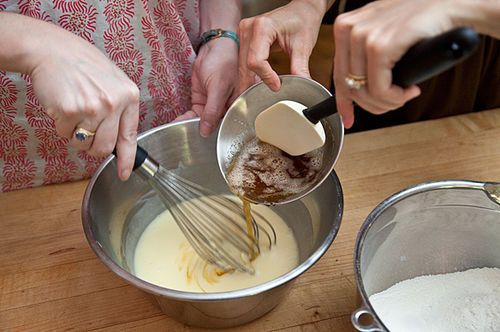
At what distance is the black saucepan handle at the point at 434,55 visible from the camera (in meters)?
0.51

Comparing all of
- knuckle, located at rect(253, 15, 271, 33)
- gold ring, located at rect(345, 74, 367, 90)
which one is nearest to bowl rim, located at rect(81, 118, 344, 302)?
gold ring, located at rect(345, 74, 367, 90)

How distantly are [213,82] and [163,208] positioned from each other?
26 centimetres

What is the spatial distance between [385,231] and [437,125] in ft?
1.46

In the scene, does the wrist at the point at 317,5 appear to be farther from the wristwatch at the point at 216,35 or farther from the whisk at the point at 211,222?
the whisk at the point at 211,222

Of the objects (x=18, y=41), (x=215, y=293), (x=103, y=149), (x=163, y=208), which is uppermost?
(x=18, y=41)

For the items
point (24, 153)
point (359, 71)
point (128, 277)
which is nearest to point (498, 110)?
point (359, 71)

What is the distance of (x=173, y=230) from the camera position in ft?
3.33

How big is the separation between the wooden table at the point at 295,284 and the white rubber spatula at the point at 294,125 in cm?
23

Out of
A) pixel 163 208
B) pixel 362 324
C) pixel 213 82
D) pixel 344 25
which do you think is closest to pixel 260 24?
pixel 213 82

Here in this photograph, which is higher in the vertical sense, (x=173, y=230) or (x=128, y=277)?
(x=128, y=277)

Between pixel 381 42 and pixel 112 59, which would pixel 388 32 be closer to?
pixel 381 42

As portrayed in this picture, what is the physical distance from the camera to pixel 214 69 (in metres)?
1.04

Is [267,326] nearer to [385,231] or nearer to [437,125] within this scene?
[385,231]

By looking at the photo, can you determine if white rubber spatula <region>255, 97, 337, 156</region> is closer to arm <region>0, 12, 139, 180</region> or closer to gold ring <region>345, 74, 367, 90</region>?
gold ring <region>345, 74, 367, 90</region>
